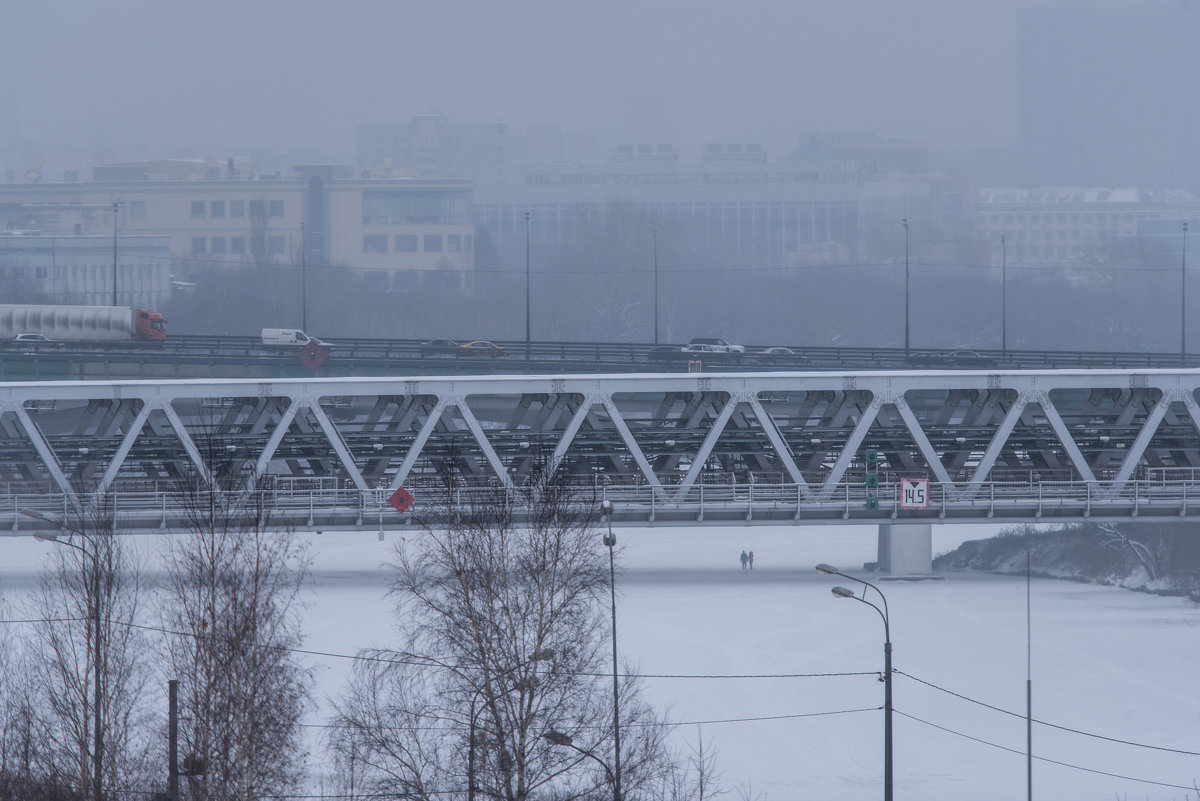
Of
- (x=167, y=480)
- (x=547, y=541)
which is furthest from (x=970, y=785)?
(x=167, y=480)

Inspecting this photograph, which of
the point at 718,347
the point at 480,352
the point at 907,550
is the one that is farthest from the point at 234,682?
the point at 718,347

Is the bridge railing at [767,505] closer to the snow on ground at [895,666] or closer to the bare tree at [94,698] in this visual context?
the snow on ground at [895,666]

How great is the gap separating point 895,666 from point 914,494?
6.91 meters

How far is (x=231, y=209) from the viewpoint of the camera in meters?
157

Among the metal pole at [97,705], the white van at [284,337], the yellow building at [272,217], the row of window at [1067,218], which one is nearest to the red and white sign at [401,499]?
the metal pole at [97,705]

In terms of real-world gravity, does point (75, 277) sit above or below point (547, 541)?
above

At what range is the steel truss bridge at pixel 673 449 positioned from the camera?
4159 cm

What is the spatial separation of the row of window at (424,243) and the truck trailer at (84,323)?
62.6m

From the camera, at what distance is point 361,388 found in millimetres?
41688

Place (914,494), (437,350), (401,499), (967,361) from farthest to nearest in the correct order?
1. (967,361)
2. (437,350)
3. (914,494)
4. (401,499)

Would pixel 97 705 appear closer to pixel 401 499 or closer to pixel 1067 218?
pixel 401 499

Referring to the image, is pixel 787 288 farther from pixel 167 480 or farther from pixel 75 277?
pixel 167 480

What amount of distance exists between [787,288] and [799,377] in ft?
361

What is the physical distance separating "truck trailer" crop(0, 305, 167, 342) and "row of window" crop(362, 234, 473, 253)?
62606 mm
